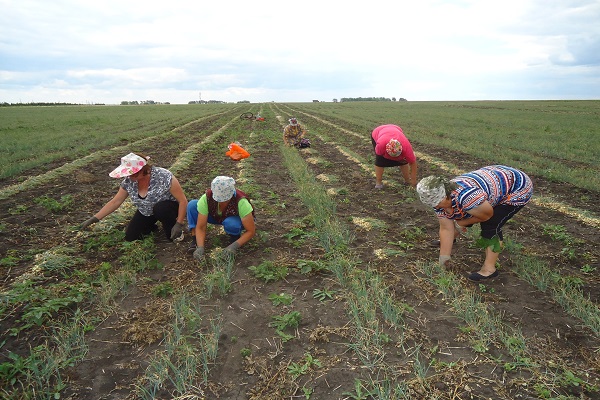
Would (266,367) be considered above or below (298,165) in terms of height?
below

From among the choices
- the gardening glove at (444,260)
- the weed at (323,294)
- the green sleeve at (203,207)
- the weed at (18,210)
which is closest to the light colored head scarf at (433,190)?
the gardening glove at (444,260)

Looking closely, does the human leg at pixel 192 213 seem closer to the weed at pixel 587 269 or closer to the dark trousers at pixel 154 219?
the dark trousers at pixel 154 219

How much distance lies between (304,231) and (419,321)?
224cm

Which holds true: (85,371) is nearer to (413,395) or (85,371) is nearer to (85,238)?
(413,395)

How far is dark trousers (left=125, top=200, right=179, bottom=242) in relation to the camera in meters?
4.68

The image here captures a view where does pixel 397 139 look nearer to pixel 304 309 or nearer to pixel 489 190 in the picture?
pixel 489 190

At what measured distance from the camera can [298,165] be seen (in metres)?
9.25

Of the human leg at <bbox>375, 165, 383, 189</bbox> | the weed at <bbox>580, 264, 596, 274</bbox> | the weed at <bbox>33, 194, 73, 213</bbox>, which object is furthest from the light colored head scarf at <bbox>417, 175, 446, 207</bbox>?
the weed at <bbox>33, 194, 73, 213</bbox>

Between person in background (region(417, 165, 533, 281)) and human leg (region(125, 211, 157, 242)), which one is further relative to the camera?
human leg (region(125, 211, 157, 242))

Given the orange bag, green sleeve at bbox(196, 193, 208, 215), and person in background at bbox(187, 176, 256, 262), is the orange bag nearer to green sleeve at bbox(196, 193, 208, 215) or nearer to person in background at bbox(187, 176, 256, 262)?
person in background at bbox(187, 176, 256, 262)

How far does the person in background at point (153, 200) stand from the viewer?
14.9ft

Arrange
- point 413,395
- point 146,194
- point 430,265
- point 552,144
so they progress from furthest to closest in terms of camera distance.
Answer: point 552,144, point 146,194, point 430,265, point 413,395

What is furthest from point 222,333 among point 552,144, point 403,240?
point 552,144

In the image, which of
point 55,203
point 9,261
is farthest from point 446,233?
point 55,203
